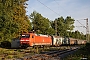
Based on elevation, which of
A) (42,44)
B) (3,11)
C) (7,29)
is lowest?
(42,44)

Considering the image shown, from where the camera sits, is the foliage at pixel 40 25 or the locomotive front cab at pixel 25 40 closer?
the locomotive front cab at pixel 25 40

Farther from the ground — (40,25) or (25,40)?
(40,25)

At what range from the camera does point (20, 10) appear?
2115 inches

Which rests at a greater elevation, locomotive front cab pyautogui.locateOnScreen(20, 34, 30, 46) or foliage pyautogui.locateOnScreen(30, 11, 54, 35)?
foliage pyautogui.locateOnScreen(30, 11, 54, 35)

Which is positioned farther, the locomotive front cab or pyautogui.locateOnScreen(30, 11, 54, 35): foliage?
pyautogui.locateOnScreen(30, 11, 54, 35): foliage

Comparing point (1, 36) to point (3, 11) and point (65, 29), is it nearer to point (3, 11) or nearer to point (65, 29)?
point (3, 11)

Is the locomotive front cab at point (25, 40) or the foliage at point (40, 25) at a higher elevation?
the foliage at point (40, 25)

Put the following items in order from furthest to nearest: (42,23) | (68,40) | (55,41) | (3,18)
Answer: (42,23) → (68,40) → (55,41) → (3,18)

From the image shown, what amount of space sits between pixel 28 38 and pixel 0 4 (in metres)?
9.88

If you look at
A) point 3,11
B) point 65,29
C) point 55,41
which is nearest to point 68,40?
point 55,41

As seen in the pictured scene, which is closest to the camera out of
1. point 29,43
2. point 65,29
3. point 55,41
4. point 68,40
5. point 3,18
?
point 29,43

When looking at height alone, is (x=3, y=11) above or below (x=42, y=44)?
above

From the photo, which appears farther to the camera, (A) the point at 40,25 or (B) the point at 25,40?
A: (A) the point at 40,25

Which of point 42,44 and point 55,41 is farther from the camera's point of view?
point 55,41
